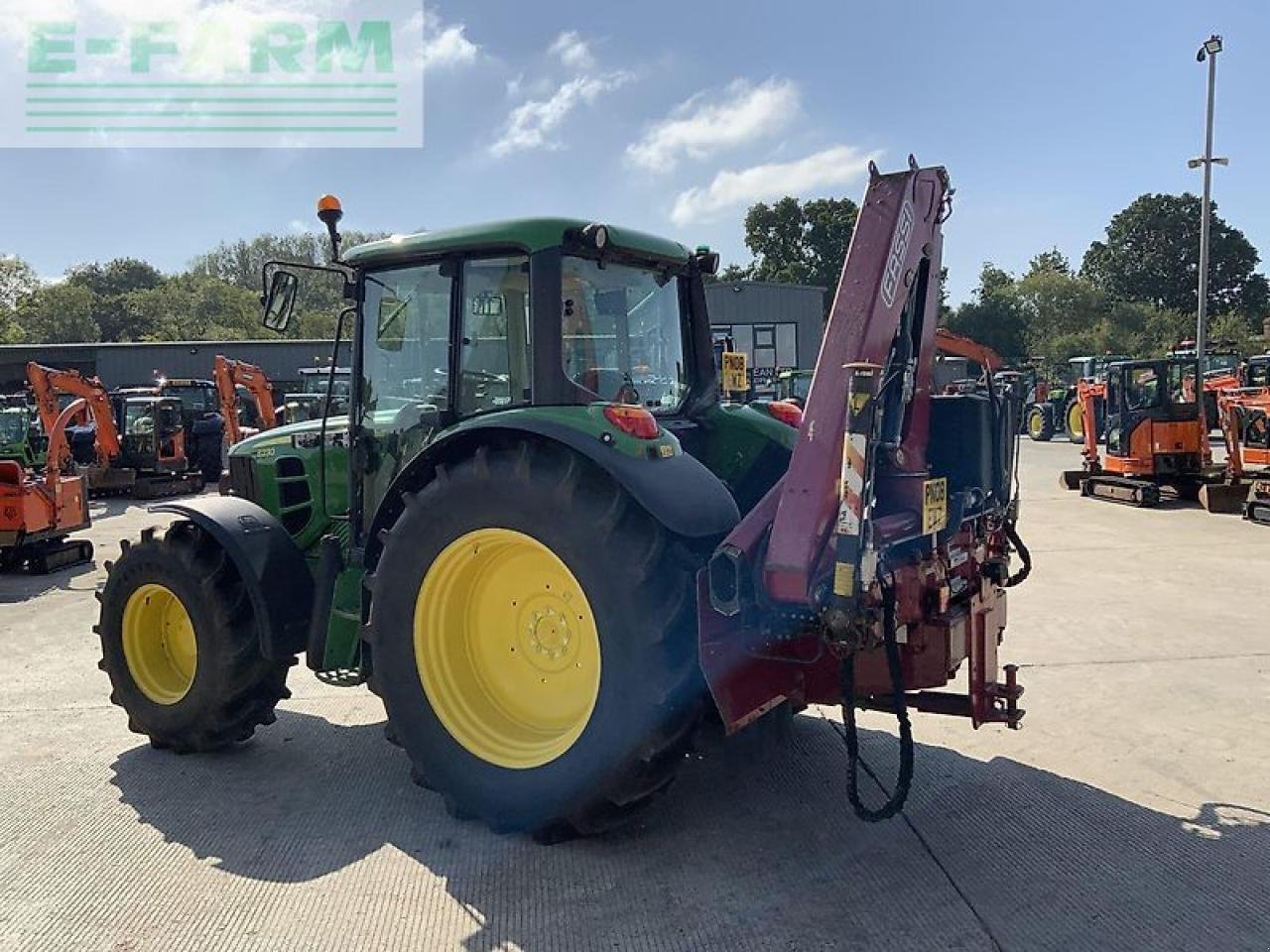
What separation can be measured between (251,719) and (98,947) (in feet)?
5.11

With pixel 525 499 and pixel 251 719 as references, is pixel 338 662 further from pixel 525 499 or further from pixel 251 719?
pixel 525 499

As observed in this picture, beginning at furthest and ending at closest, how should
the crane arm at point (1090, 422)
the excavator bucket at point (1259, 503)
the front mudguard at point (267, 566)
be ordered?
the crane arm at point (1090, 422) < the excavator bucket at point (1259, 503) < the front mudguard at point (267, 566)

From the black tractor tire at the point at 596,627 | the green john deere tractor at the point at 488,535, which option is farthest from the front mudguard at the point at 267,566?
the black tractor tire at the point at 596,627

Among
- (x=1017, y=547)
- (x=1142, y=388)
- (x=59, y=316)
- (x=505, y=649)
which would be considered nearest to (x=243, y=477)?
(x=505, y=649)

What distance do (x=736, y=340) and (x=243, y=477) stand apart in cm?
3158

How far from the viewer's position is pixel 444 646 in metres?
3.72

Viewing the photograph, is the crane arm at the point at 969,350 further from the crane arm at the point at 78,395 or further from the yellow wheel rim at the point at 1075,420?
the yellow wheel rim at the point at 1075,420

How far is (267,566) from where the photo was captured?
14.0ft

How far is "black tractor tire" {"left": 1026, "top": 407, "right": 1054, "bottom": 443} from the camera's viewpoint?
26.7 meters

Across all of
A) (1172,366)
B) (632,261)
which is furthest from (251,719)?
(1172,366)

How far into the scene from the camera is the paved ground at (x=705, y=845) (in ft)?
9.82

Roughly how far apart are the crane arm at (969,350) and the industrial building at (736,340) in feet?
102

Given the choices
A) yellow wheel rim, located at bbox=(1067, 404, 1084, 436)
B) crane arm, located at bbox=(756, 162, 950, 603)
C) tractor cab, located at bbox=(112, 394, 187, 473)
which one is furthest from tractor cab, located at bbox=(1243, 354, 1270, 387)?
tractor cab, located at bbox=(112, 394, 187, 473)

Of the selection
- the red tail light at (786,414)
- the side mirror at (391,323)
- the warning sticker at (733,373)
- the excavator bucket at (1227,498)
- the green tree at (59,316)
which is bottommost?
the excavator bucket at (1227,498)
